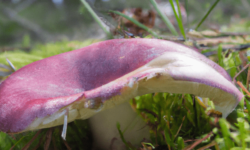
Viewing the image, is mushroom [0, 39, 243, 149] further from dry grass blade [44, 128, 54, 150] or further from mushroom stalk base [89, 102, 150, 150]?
dry grass blade [44, 128, 54, 150]

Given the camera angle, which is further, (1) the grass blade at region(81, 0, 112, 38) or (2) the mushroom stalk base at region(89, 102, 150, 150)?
(1) the grass blade at region(81, 0, 112, 38)

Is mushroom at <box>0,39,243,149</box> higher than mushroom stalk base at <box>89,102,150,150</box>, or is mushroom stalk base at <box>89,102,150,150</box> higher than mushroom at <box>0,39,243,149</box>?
mushroom at <box>0,39,243,149</box>

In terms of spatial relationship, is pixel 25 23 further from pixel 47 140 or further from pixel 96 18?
pixel 47 140

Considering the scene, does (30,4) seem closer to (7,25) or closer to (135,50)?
(7,25)

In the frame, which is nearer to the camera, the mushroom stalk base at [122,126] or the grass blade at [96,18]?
the mushroom stalk base at [122,126]

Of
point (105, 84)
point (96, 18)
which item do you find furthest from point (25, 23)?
point (105, 84)

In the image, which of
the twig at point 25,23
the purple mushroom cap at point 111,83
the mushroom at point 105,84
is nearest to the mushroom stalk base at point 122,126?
the mushroom at point 105,84

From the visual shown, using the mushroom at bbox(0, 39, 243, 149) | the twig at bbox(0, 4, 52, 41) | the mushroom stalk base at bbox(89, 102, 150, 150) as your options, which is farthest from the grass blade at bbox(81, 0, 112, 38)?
the twig at bbox(0, 4, 52, 41)

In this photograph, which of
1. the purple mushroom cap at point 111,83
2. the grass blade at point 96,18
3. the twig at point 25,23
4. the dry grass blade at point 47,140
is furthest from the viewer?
the twig at point 25,23

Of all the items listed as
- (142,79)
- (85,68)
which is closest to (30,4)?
(85,68)

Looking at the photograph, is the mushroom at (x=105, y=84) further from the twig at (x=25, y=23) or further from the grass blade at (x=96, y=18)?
the twig at (x=25, y=23)
